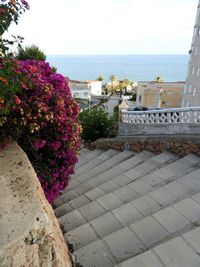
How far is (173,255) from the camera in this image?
2736 mm

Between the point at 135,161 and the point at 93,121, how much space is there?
3.88m

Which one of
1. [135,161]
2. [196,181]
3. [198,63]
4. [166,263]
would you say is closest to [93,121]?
[135,161]

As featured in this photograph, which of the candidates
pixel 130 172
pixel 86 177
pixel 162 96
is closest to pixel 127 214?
pixel 130 172

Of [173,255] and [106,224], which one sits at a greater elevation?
[173,255]

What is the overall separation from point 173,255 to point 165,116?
15.0ft

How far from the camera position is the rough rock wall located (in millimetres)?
1802

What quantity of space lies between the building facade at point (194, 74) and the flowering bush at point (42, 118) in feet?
60.1

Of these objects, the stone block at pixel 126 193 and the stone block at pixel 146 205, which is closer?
the stone block at pixel 146 205

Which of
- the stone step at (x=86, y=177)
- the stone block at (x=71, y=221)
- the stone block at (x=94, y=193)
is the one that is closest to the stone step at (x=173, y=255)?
the stone block at (x=71, y=221)

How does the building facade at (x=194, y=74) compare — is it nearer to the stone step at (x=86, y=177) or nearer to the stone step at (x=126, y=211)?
the stone step at (x=86, y=177)

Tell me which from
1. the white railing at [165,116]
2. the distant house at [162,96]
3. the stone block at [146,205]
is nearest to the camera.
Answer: the stone block at [146,205]

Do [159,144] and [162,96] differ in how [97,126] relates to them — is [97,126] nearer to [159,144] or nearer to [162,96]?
[159,144]

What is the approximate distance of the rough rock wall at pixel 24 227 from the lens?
1.80 m

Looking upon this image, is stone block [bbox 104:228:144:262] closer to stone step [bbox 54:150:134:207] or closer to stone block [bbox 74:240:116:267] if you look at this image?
stone block [bbox 74:240:116:267]
